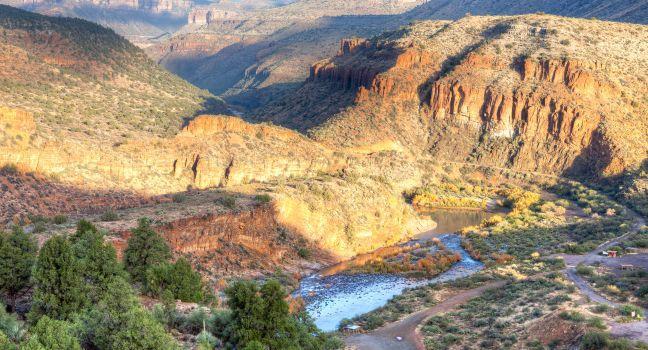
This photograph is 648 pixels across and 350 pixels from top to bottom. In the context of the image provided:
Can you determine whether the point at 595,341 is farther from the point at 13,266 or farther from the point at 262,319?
the point at 13,266

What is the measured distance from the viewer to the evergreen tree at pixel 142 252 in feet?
82.6

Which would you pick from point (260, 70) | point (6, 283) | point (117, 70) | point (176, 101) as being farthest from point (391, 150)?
point (260, 70)

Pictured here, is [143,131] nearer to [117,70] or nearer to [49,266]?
[117,70]

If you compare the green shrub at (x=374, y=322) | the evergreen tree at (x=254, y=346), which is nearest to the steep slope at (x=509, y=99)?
the green shrub at (x=374, y=322)

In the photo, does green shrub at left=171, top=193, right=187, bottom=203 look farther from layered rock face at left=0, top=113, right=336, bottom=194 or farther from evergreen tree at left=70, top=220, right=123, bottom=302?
evergreen tree at left=70, top=220, right=123, bottom=302

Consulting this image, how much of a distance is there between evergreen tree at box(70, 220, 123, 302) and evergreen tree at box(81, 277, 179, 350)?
3462mm

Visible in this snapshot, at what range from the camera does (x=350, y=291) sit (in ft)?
119

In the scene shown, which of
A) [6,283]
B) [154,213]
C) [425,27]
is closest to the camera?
[6,283]

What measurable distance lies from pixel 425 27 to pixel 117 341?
91.2m

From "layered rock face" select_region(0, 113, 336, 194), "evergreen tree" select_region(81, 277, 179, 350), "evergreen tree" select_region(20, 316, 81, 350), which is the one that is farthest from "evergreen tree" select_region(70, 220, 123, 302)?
"layered rock face" select_region(0, 113, 336, 194)

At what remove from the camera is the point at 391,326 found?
2894cm

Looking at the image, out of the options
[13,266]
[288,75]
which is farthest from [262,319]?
[288,75]

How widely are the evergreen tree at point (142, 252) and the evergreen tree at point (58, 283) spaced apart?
6588 millimetres

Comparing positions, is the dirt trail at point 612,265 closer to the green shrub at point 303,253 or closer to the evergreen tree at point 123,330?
the green shrub at point 303,253
